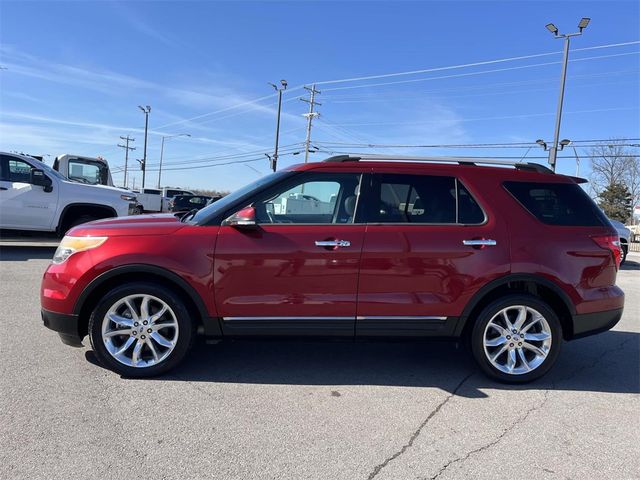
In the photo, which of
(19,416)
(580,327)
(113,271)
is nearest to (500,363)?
(580,327)

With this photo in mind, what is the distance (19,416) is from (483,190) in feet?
12.6

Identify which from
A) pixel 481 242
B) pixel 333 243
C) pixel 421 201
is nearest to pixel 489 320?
pixel 481 242

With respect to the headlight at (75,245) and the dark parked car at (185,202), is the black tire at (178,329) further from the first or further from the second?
the dark parked car at (185,202)

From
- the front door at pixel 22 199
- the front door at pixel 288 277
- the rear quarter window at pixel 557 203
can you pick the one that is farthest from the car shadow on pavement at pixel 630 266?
the front door at pixel 22 199

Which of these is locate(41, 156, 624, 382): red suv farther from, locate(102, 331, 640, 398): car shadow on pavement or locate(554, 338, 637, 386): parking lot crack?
locate(554, 338, 637, 386): parking lot crack

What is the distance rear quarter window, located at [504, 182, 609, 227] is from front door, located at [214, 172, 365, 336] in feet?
4.82

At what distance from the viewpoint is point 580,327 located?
13.9ft

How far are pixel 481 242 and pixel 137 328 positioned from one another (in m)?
2.86

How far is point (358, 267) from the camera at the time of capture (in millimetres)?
3941

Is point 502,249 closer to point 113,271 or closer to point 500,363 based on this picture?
point 500,363

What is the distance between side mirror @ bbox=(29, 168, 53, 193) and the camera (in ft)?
31.2

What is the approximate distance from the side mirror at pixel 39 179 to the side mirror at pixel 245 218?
745 centimetres

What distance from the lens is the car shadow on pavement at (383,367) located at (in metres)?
4.10

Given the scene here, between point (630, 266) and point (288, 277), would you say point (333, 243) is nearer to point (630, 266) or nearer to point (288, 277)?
point (288, 277)
